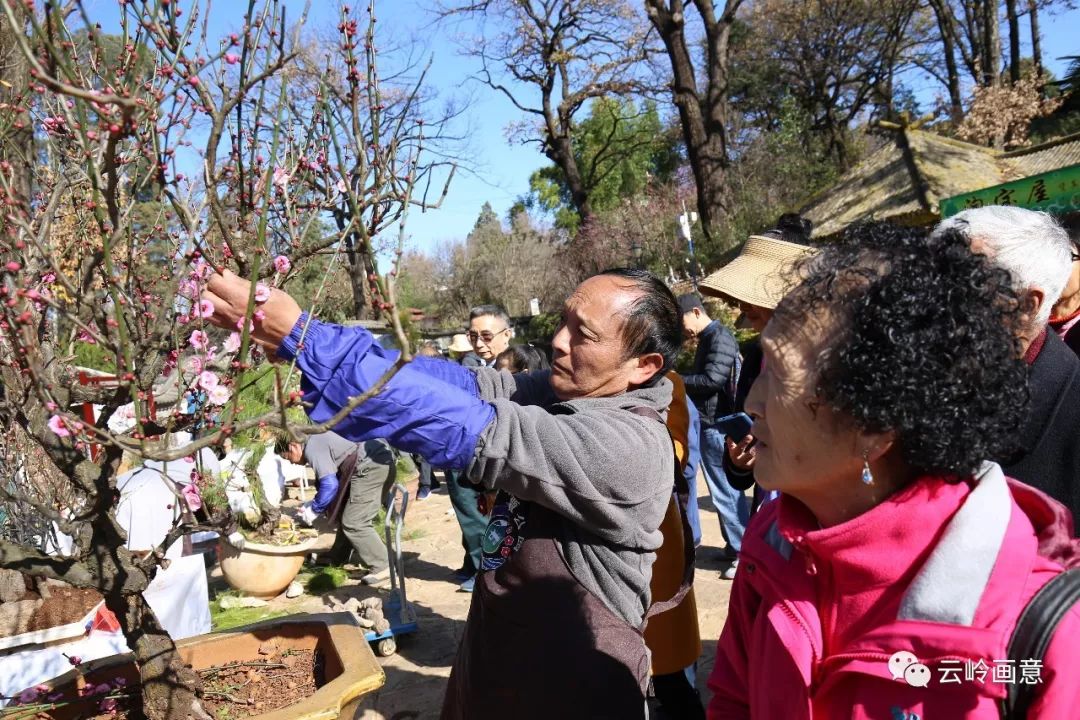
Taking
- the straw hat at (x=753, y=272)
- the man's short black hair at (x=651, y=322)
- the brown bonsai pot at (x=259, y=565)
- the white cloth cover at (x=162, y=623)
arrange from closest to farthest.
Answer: the man's short black hair at (x=651, y=322), the straw hat at (x=753, y=272), the white cloth cover at (x=162, y=623), the brown bonsai pot at (x=259, y=565)

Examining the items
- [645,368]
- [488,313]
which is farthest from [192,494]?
[488,313]

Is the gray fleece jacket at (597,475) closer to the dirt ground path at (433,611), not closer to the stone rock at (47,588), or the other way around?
the dirt ground path at (433,611)

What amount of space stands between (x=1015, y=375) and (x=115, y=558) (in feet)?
7.55

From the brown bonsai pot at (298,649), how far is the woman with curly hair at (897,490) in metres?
1.45

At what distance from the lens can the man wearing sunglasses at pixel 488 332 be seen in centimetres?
595

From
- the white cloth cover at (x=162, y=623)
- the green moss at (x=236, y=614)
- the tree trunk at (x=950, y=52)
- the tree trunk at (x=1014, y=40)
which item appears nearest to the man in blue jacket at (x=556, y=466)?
the white cloth cover at (x=162, y=623)

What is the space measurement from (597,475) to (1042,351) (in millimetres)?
1124

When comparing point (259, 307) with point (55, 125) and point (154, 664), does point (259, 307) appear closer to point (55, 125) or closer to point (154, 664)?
point (55, 125)

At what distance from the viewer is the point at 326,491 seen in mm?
6148

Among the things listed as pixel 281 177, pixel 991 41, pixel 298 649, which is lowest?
pixel 298 649

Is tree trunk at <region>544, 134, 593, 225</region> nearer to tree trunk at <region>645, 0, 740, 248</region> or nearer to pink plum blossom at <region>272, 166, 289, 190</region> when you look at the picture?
tree trunk at <region>645, 0, 740, 248</region>

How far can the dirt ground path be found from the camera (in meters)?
4.10

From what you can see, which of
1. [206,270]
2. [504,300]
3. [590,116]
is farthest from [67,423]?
[590,116]

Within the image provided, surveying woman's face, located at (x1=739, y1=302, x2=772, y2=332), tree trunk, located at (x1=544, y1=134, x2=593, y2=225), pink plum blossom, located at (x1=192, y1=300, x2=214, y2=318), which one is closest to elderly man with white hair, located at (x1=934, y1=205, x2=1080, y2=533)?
woman's face, located at (x1=739, y1=302, x2=772, y2=332)
